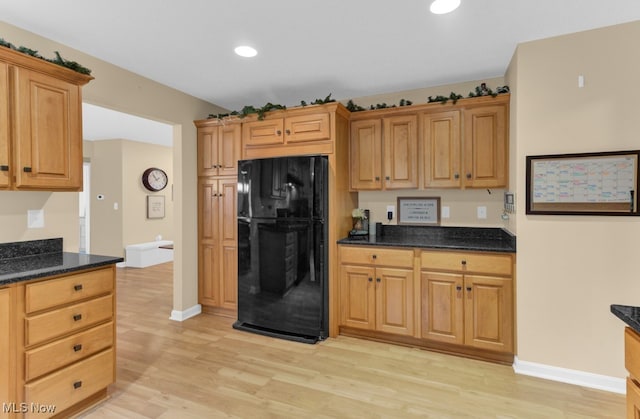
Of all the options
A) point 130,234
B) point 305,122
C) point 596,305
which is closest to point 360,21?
point 305,122

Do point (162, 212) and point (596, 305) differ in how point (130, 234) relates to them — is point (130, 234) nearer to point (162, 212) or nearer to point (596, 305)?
point (162, 212)

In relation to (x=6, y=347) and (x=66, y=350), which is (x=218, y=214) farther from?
(x=6, y=347)

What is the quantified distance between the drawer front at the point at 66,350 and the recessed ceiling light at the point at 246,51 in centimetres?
219

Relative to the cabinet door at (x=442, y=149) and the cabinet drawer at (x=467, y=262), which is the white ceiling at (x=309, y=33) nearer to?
the cabinet door at (x=442, y=149)

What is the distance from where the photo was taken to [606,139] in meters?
2.26

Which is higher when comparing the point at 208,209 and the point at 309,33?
the point at 309,33

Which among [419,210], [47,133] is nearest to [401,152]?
[419,210]

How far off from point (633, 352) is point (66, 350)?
8.63ft

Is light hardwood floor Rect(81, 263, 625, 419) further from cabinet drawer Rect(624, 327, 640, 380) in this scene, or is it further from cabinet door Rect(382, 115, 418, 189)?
cabinet door Rect(382, 115, 418, 189)

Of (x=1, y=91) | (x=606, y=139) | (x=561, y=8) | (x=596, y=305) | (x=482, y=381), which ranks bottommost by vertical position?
(x=482, y=381)

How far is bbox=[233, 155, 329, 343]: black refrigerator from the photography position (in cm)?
309

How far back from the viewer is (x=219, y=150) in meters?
3.73

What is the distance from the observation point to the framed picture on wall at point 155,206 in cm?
→ 697

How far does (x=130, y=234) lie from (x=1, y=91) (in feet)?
17.0
